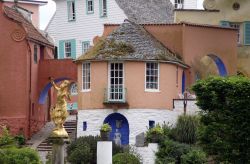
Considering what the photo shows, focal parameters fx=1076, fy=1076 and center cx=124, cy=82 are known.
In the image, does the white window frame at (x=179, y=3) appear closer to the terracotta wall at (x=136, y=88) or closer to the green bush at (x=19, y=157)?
the terracotta wall at (x=136, y=88)

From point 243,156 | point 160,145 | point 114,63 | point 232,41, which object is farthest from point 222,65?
point 243,156

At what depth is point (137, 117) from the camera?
69.1 metres

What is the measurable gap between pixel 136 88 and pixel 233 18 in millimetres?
15415

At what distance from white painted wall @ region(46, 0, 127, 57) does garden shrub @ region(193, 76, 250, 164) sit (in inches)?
1330

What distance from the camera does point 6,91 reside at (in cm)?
7362

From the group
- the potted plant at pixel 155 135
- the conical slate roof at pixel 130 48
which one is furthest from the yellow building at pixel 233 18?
the potted plant at pixel 155 135

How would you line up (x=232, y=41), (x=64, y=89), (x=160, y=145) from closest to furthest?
(x=64, y=89) < (x=160, y=145) < (x=232, y=41)

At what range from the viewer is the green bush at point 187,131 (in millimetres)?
65062

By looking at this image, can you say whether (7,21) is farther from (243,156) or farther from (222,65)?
(243,156)

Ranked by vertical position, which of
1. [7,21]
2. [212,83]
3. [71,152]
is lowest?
[71,152]

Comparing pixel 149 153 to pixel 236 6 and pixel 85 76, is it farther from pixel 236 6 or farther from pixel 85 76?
pixel 236 6

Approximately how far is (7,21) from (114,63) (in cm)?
894

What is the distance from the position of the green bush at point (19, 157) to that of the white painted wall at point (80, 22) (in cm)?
3427

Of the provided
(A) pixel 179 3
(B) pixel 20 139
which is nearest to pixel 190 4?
(A) pixel 179 3
